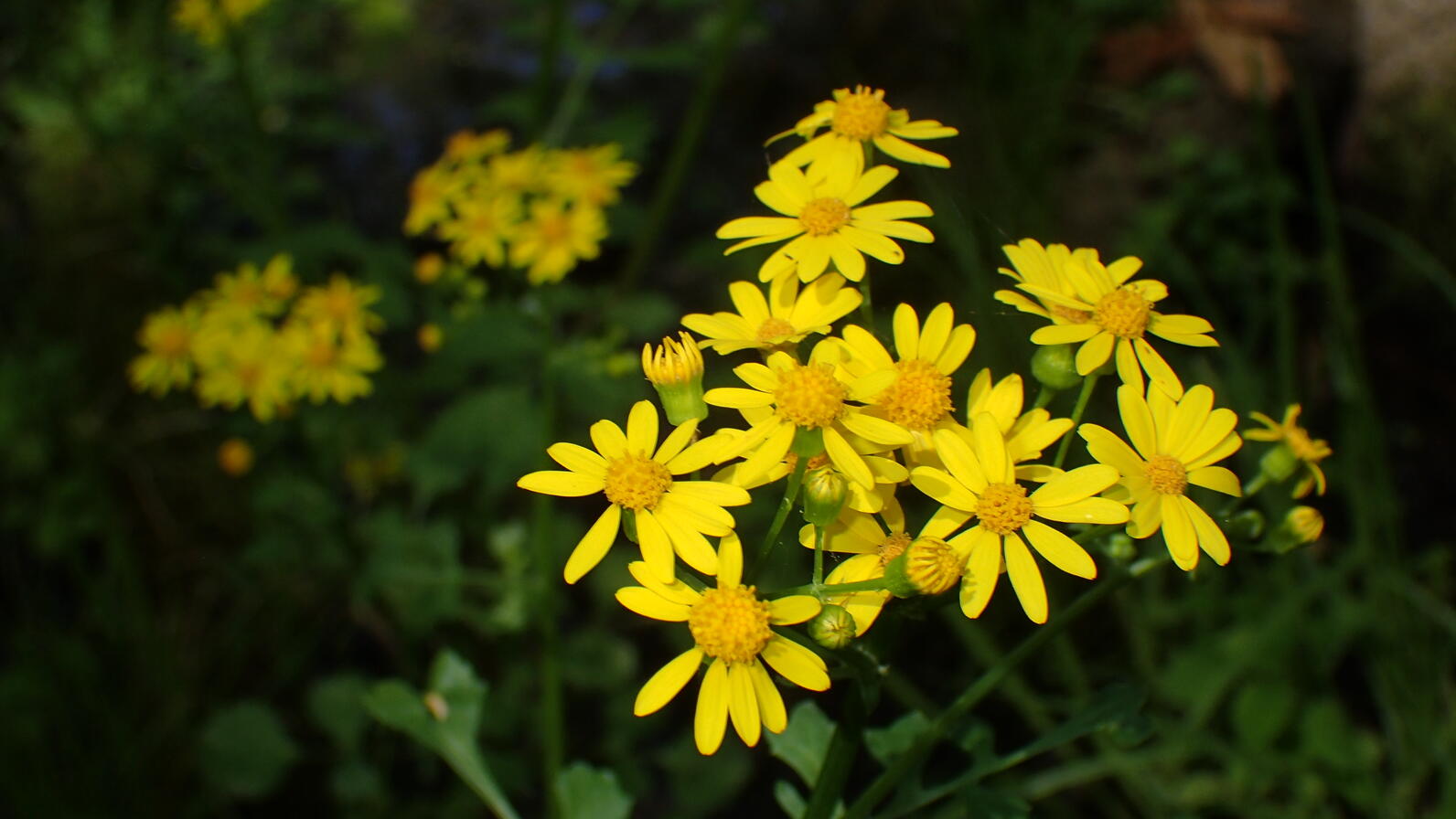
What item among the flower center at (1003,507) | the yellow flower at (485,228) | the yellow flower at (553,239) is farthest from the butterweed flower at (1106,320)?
the yellow flower at (485,228)

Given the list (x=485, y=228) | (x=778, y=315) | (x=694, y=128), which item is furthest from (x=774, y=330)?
(x=694, y=128)

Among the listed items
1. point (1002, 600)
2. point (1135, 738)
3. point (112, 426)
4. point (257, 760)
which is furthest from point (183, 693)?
point (1135, 738)

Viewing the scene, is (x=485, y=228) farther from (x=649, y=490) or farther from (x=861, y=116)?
(x=649, y=490)

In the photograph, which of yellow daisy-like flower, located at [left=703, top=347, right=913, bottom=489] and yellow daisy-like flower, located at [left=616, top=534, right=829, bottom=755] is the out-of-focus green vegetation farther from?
yellow daisy-like flower, located at [left=703, top=347, right=913, bottom=489]

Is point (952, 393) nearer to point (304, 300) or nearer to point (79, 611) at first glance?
point (304, 300)

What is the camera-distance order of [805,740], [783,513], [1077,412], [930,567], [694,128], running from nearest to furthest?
[930,567]
[783,513]
[1077,412]
[805,740]
[694,128]

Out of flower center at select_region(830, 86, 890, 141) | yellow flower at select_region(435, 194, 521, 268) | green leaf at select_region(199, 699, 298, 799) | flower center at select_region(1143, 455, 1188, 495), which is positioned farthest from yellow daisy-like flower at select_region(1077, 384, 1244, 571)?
green leaf at select_region(199, 699, 298, 799)

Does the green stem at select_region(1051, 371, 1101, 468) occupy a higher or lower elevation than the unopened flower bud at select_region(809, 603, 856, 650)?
higher
